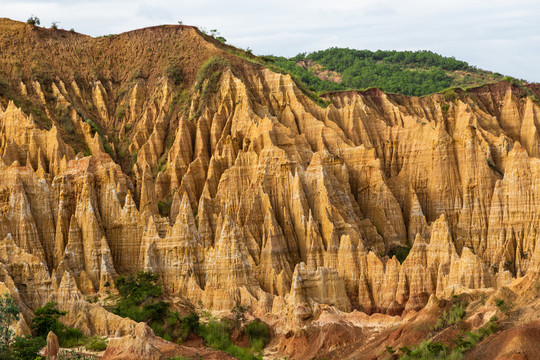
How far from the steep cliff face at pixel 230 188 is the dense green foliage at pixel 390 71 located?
98.9ft

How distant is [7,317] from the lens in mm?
59875

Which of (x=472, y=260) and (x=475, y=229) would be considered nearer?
(x=472, y=260)

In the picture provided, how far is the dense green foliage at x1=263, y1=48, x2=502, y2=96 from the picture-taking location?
137 m

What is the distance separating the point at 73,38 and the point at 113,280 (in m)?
35.6

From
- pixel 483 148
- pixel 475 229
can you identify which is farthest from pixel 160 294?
pixel 483 148

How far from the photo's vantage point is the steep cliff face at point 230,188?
240ft

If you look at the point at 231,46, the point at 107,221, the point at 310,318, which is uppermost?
the point at 231,46

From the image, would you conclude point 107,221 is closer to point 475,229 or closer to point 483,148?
point 475,229

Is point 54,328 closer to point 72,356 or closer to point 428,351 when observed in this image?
point 72,356

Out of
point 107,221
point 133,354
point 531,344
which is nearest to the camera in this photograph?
point 531,344

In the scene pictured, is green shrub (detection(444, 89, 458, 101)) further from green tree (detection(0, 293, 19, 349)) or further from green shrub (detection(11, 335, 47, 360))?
green shrub (detection(11, 335, 47, 360))

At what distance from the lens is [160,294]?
69.8 metres

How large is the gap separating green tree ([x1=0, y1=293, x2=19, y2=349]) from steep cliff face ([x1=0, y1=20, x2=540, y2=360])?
16.3 ft

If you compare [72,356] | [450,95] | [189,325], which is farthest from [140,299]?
[450,95]
